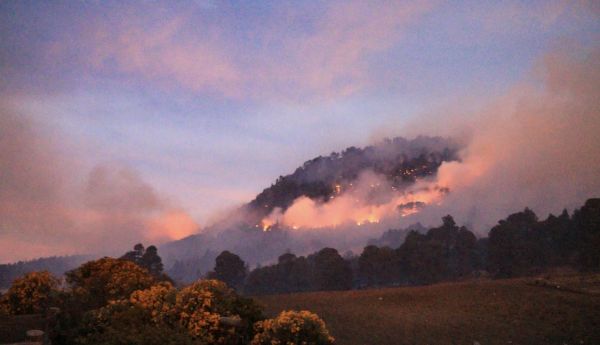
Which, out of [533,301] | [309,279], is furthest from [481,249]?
[533,301]

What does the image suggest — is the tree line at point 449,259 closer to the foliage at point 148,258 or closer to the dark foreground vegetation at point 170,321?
the foliage at point 148,258

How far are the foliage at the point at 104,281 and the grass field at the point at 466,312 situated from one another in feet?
28.4

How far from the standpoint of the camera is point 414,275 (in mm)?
72188

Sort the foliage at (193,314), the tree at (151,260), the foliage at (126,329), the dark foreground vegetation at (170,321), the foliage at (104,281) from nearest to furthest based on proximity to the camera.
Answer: the foliage at (126,329)
the dark foreground vegetation at (170,321)
the foliage at (193,314)
the foliage at (104,281)
the tree at (151,260)

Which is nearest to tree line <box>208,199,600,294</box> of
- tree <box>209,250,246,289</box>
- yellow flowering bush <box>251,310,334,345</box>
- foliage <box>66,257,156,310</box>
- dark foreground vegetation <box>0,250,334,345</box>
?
tree <box>209,250,246,289</box>

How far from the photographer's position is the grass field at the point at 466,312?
98.7ft

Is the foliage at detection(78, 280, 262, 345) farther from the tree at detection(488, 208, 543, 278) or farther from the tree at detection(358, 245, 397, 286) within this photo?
the tree at detection(488, 208, 543, 278)

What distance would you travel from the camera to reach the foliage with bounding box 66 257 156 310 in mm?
25797

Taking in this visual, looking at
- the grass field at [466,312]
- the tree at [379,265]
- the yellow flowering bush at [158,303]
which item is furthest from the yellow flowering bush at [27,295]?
the tree at [379,265]

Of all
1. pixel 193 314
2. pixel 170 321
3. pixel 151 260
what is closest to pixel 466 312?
pixel 193 314

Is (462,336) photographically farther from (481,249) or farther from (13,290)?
(481,249)

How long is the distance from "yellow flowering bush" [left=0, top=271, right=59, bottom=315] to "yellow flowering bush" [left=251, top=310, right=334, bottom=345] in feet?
53.4

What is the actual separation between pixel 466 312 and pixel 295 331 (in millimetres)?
23369

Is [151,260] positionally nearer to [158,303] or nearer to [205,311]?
[158,303]
